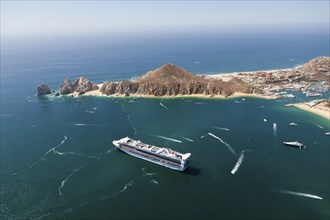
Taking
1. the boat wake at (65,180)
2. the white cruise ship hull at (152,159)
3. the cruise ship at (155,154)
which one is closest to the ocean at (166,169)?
the boat wake at (65,180)

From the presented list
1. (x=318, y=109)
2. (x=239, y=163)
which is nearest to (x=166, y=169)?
(x=239, y=163)

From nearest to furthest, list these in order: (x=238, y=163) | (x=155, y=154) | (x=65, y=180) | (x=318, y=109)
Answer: (x=65, y=180) → (x=238, y=163) → (x=155, y=154) → (x=318, y=109)

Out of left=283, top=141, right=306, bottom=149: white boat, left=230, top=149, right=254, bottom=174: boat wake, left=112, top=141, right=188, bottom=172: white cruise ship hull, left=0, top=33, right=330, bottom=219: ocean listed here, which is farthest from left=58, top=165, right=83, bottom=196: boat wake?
left=283, top=141, right=306, bottom=149: white boat

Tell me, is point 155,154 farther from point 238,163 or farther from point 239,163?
point 239,163

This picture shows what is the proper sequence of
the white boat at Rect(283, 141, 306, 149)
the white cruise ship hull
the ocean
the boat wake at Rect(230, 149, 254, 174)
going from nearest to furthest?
the ocean < the boat wake at Rect(230, 149, 254, 174) < the white cruise ship hull < the white boat at Rect(283, 141, 306, 149)

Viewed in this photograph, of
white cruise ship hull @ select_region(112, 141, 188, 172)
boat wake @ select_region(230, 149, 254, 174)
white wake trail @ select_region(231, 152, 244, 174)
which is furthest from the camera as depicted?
white cruise ship hull @ select_region(112, 141, 188, 172)

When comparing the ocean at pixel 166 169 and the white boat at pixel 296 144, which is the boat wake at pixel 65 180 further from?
the white boat at pixel 296 144

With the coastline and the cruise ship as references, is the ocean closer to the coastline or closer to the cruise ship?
the cruise ship

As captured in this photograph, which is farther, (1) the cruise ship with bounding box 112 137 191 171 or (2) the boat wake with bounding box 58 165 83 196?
(1) the cruise ship with bounding box 112 137 191 171

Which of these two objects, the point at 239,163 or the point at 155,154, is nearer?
the point at 239,163

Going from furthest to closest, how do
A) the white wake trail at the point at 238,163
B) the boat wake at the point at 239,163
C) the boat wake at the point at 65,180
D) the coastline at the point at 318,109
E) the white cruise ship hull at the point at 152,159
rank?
the coastline at the point at 318,109 → the white cruise ship hull at the point at 152,159 → the boat wake at the point at 239,163 → the white wake trail at the point at 238,163 → the boat wake at the point at 65,180
